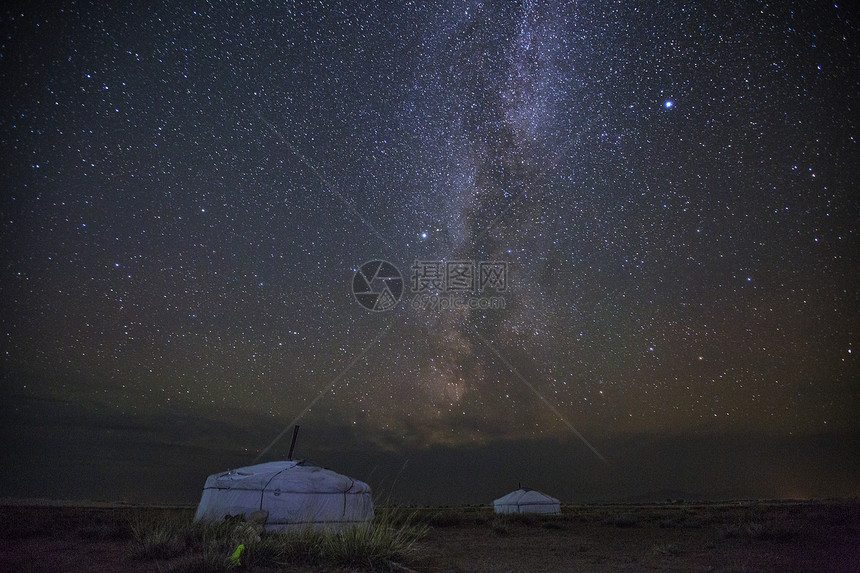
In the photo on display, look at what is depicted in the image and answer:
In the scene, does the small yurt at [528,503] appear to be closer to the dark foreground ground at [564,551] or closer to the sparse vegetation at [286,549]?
the dark foreground ground at [564,551]

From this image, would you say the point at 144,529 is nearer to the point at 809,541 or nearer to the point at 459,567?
the point at 459,567

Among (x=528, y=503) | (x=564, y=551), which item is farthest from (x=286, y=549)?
(x=528, y=503)

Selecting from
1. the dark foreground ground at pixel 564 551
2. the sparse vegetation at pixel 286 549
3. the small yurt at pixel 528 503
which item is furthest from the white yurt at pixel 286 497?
the small yurt at pixel 528 503

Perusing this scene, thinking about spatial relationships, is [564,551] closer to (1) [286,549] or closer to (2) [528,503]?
(1) [286,549]

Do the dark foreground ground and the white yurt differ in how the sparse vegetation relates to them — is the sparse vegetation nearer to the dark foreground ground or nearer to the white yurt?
the dark foreground ground

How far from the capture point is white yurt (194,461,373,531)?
13.9m

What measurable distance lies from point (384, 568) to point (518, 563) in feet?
14.1

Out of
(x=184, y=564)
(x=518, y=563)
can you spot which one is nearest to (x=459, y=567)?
(x=518, y=563)

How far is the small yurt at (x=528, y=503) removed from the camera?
3180 centimetres

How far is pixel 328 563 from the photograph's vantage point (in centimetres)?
888

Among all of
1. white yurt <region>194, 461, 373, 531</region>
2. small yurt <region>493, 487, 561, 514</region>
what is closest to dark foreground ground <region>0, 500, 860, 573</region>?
white yurt <region>194, 461, 373, 531</region>

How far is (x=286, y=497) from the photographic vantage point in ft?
46.2

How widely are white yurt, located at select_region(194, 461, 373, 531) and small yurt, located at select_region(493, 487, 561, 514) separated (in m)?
19.1

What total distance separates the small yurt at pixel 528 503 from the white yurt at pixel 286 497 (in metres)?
19.1
